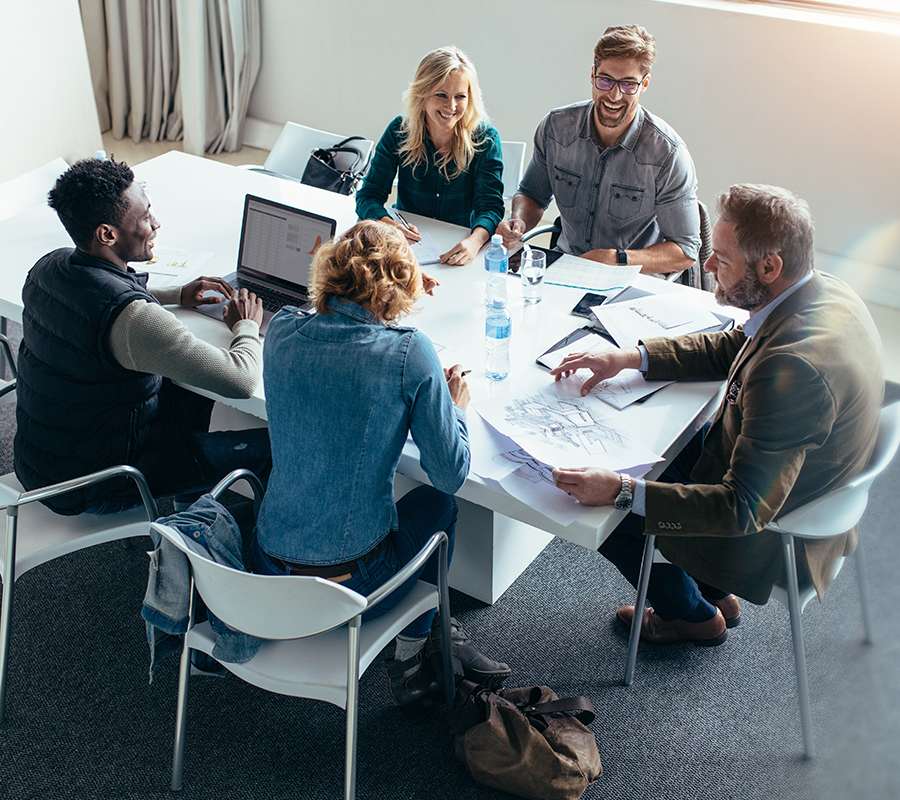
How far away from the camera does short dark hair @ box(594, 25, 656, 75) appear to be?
255 cm

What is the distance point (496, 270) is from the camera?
247 centimetres

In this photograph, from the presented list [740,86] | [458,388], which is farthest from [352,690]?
[740,86]

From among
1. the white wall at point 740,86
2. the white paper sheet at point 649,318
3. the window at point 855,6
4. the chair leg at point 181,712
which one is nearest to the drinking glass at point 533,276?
the white paper sheet at point 649,318

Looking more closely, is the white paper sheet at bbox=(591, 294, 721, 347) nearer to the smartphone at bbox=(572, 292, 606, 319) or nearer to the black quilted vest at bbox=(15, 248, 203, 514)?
the smartphone at bbox=(572, 292, 606, 319)

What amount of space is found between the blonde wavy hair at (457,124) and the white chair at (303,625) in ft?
5.22

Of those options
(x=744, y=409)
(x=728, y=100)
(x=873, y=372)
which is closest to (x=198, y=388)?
(x=744, y=409)

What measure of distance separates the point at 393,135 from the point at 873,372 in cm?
195

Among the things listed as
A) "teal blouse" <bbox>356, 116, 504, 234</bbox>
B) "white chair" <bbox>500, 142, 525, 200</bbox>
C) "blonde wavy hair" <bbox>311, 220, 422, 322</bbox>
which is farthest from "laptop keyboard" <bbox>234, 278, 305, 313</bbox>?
"white chair" <bbox>500, 142, 525, 200</bbox>

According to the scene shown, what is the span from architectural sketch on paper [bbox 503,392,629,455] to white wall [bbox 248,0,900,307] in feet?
9.01

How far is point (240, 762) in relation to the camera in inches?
73.9

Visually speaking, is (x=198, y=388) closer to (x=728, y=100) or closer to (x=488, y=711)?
(x=488, y=711)

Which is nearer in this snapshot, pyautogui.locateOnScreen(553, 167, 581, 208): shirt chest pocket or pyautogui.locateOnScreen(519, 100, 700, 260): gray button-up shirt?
pyautogui.locateOnScreen(519, 100, 700, 260): gray button-up shirt

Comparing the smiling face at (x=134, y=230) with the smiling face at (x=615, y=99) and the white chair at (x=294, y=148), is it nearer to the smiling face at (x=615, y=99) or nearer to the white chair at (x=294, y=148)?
the smiling face at (x=615, y=99)

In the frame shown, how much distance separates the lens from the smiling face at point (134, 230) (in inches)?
74.7
